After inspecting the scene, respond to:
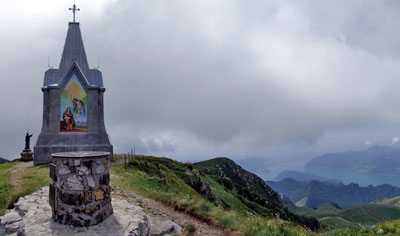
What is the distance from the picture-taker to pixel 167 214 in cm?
1217

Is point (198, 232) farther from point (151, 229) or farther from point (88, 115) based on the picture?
point (88, 115)

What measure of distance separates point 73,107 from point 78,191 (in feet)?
66.3

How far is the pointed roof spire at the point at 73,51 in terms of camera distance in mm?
28359

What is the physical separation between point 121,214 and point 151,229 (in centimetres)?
120

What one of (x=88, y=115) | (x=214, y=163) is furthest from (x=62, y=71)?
(x=214, y=163)

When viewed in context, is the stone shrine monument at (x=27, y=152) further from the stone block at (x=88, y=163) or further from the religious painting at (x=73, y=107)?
the stone block at (x=88, y=163)

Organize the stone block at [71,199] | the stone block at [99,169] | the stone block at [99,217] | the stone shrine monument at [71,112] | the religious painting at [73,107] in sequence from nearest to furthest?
the stone block at [71,199]
the stone block at [99,217]
the stone block at [99,169]
the stone shrine monument at [71,112]
the religious painting at [73,107]

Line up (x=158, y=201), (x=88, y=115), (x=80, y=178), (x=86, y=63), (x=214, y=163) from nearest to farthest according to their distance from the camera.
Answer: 1. (x=80, y=178)
2. (x=158, y=201)
3. (x=88, y=115)
4. (x=86, y=63)
5. (x=214, y=163)

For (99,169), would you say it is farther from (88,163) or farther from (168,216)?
(168,216)

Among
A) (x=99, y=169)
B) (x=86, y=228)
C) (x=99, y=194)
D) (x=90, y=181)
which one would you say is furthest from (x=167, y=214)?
(x=90, y=181)

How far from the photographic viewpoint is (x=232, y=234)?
9.84 metres

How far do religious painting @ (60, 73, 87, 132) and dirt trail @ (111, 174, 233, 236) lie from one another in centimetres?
1381

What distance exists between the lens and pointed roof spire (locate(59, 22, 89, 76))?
28.4m

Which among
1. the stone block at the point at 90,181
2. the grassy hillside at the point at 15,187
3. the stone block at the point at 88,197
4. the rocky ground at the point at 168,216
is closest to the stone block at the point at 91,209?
the stone block at the point at 88,197
